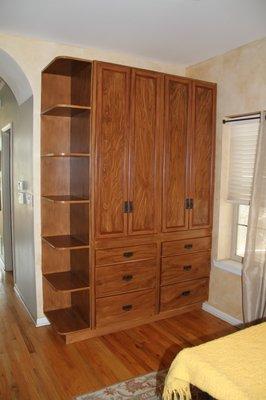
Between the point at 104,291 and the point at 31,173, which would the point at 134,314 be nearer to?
the point at 104,291

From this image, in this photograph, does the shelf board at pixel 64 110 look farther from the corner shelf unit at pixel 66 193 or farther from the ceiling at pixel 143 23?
the ceiling at pixel 143 23

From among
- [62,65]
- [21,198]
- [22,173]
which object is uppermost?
[62,65]

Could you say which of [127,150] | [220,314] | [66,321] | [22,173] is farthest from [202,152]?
[66,321]

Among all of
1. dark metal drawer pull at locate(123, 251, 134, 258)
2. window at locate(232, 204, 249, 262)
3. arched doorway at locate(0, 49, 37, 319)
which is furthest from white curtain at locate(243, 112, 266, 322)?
arched doorway at locate(0, 49, 37, 319)

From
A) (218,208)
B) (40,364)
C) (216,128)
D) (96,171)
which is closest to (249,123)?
(216,128)

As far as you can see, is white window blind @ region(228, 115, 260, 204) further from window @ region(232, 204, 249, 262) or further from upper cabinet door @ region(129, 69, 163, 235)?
upper cabinet door @ region(129, 69, 163, 235)

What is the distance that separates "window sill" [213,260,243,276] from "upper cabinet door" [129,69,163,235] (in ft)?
2.70

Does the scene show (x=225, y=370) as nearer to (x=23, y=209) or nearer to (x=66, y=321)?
(x=66, y=321)

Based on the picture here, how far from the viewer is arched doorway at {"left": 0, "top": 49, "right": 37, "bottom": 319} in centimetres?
301

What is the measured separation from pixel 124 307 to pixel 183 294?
691 millimetres

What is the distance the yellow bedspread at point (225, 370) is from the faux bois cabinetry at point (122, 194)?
1.36 metres

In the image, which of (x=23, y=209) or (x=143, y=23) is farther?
(x=23, y=209)

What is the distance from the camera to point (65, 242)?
9.39 feet

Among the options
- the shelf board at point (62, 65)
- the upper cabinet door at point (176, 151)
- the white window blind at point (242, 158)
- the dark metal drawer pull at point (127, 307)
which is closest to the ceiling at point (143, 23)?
the shelf board at point (62, 65)
